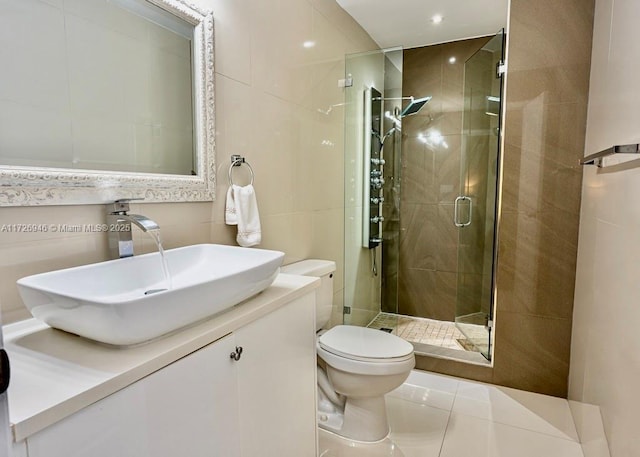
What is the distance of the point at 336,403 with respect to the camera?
1936mm

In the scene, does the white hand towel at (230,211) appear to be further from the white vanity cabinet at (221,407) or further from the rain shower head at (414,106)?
the rain shower head at (414,106)

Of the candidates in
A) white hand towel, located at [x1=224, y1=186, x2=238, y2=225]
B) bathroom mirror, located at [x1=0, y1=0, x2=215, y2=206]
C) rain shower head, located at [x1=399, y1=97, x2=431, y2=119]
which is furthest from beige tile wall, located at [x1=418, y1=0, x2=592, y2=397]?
bathroom mirror, located at [x1=0, y1=0, x2=215, y2=206]

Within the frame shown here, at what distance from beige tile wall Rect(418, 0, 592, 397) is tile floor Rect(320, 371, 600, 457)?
17 centimetres

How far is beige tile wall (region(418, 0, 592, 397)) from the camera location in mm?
2002

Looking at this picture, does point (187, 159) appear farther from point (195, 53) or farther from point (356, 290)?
point (356, 290)

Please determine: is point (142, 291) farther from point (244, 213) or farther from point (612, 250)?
Answer: point (612, 250)

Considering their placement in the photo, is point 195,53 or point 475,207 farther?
point 475,207

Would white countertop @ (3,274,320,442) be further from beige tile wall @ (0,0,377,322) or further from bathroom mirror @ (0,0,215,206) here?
bathroom mirror @ (0,0,215,206)

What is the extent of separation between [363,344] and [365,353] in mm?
103

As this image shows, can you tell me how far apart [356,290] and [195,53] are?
1.98m

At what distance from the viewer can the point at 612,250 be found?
139 centimetres

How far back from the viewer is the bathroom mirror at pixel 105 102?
0.90m

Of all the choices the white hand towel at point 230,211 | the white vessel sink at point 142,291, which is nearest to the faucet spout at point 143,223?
the white vessel sink at point 142,291

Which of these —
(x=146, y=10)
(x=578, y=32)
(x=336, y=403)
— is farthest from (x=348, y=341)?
(x=578, y=32)
